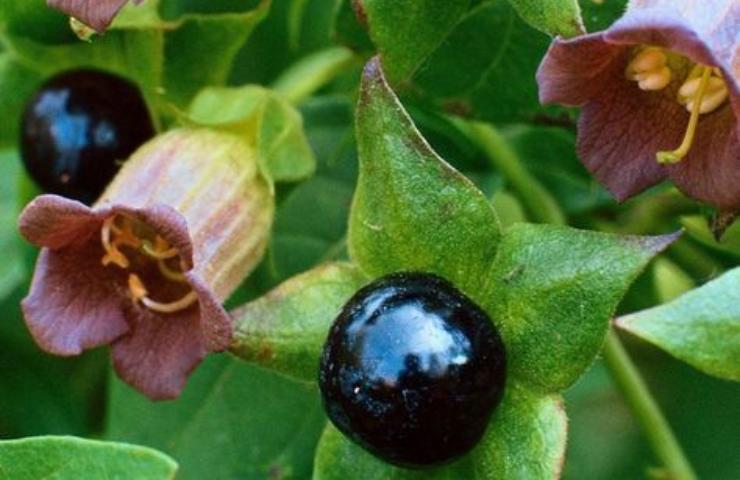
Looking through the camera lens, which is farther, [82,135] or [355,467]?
[82,135]

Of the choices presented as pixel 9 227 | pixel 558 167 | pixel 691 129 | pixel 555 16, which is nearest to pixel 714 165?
pixel 691 129

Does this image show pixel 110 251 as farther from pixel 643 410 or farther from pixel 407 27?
pixel 643 410

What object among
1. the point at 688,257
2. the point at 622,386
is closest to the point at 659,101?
the point at 622,386

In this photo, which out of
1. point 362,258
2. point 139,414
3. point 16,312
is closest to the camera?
point 362,258

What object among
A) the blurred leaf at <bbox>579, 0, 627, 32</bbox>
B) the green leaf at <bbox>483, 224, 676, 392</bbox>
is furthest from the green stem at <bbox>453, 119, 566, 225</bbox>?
the green leaf at <bbox>483, 224, 676, 392</bbox>

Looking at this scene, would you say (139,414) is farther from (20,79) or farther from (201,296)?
(201,296)

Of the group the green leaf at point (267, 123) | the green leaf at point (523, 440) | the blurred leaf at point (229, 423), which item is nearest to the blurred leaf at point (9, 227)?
the blurred leaf at point (229, 423)
